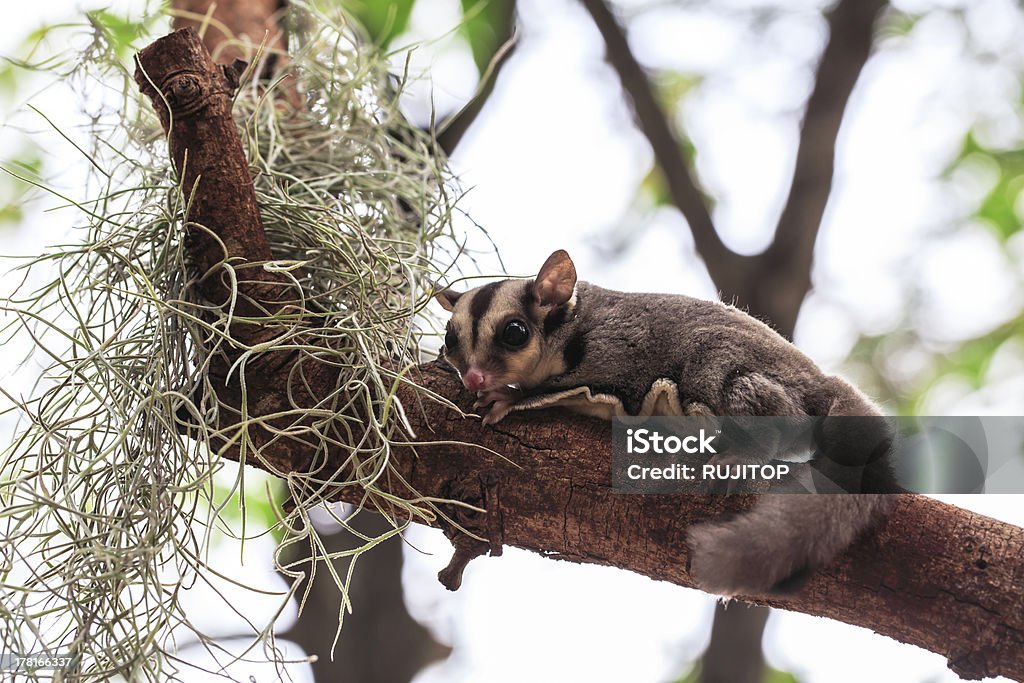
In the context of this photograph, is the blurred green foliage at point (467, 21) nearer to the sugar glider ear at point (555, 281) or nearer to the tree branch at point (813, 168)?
the tree branch at point (813, 168)

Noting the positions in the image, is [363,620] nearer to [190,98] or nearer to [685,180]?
[685,180]

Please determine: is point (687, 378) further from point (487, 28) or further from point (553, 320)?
point (487, 28)

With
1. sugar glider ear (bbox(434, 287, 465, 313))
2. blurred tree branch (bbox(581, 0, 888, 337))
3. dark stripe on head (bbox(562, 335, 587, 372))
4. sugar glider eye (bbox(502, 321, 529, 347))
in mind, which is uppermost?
blurred tree branch (bbox(581, 0, 888, 337))

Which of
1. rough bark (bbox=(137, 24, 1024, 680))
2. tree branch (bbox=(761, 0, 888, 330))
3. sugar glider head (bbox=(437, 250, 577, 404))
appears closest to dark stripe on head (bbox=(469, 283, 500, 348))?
sugar glider head (bbox=(437, 250, 577, 404))

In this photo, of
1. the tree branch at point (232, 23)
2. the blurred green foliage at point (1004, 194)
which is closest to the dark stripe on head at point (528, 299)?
the tree branch at point (232, 23)

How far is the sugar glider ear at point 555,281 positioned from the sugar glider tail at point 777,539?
2.61 ft

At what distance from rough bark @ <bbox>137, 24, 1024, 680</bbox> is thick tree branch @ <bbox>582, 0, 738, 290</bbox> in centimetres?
214

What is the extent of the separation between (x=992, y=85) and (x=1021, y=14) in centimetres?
41

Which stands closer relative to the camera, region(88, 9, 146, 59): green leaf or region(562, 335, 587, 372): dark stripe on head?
region(562, 335, 587, 372): dark stripe on head

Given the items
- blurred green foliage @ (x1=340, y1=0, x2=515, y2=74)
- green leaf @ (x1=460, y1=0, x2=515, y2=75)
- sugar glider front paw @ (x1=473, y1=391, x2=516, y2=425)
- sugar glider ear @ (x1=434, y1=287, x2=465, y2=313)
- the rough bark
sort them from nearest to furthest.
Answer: the rough bark → sugar glider front paw @ (x1=473, y1=391, x2=516, y2=425) → sugar glider ear @ (x1=434, y1=287, x2=465, y2=313) → blurred green foliage @ (x1=340, y1=0, x2=515, y2=74) → green leaf @ (x1=460, y1=0, x2=515, y2=75)

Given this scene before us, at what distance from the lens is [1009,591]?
187 centimetres

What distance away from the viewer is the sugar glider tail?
1742mm

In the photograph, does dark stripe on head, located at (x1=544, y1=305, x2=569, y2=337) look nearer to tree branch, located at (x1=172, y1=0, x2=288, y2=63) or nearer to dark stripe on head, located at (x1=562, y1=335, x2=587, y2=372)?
dark stripe on head, located at (x1=562, y1=335, x2=587, y2=372)

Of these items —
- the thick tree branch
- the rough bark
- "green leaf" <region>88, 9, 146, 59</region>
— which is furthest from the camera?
the thick tree branch
